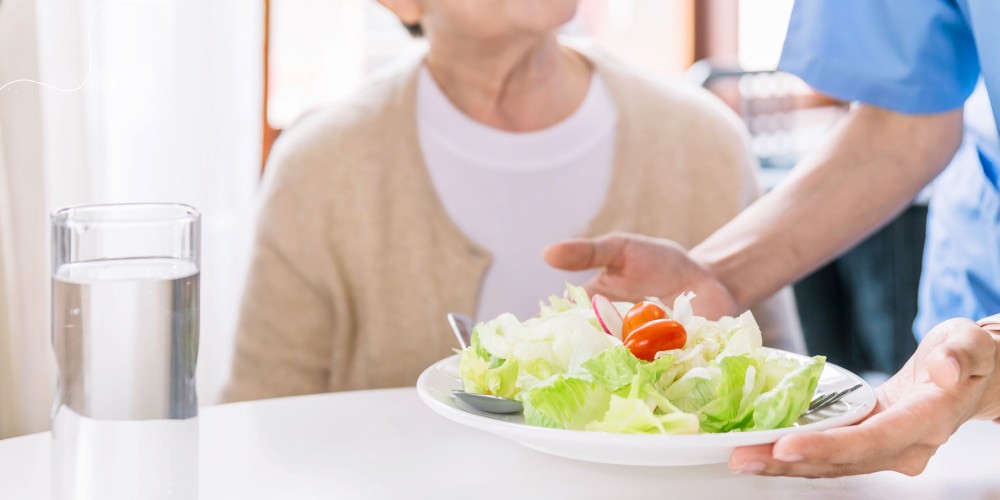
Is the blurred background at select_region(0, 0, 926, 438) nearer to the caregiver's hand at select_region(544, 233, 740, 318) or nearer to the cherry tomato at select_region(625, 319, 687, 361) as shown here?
the caregiver's hand at select_region(544, 233, 740, 318)

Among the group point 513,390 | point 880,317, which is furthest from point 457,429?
point 880,317

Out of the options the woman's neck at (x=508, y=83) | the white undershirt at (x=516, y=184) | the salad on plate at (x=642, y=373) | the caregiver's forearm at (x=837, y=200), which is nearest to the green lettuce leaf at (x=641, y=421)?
the salad on plate at (x=642, y=373)

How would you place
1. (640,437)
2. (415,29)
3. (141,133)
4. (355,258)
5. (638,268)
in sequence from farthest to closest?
1. (141,133)
2. (415,29)
3. (355,258)
4. (638,268)
5. (640,437)

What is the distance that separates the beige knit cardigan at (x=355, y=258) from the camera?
4.74 feet

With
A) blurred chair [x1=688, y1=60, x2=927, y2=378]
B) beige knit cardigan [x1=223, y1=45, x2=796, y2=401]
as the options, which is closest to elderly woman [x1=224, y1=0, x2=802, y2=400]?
beige knit cardigan [x1=223, y1=45, x2=796, y2=401]

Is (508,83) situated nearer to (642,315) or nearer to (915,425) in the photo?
(642,315)

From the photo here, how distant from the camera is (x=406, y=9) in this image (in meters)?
1.48

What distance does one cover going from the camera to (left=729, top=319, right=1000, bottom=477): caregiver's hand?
62cm

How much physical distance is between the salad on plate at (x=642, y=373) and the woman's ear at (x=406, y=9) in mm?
775

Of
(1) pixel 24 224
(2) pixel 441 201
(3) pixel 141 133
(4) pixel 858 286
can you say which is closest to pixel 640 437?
(2) pixel 441 201

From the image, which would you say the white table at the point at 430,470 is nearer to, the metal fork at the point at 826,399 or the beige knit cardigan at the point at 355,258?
the metal fork at the point at 826,399

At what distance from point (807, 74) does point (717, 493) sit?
24.9 inches

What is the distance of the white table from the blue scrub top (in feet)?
1.37

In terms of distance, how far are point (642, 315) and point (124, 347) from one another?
36 cm
